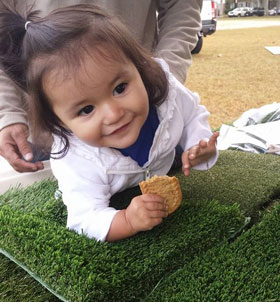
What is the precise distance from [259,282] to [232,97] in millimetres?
3396

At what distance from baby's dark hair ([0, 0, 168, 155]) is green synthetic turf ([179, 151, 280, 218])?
558mm

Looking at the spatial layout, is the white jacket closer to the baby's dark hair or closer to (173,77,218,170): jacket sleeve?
(173,77,218,170): jacket sleeve

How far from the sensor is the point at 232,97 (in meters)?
4.23

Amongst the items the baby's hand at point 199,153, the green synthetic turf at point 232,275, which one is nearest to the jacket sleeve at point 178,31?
the baby's hand at point 199,153

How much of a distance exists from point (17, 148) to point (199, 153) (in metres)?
0.62

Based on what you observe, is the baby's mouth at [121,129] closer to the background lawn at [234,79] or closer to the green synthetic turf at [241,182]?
the green synthetic turf at [241,182]

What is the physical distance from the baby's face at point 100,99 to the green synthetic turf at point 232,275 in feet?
1.35

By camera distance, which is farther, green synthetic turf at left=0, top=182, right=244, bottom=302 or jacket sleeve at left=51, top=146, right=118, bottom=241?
jacket sleeve at left=51, top=146, right=118, bottom=241

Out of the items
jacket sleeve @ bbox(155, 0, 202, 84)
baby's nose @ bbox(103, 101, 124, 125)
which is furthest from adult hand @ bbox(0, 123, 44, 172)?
jacket sleeve @ bbox(155, 0, 202, 84)

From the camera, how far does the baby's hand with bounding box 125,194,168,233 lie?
1.13m

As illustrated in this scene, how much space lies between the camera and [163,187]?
118 cm

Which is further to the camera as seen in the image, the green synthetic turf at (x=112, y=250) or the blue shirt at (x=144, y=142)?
the blue shirt at (x=144, y=142)

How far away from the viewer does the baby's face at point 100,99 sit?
3.43 feet

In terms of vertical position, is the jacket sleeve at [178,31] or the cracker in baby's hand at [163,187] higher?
the jacket sleeve at [178,31]
